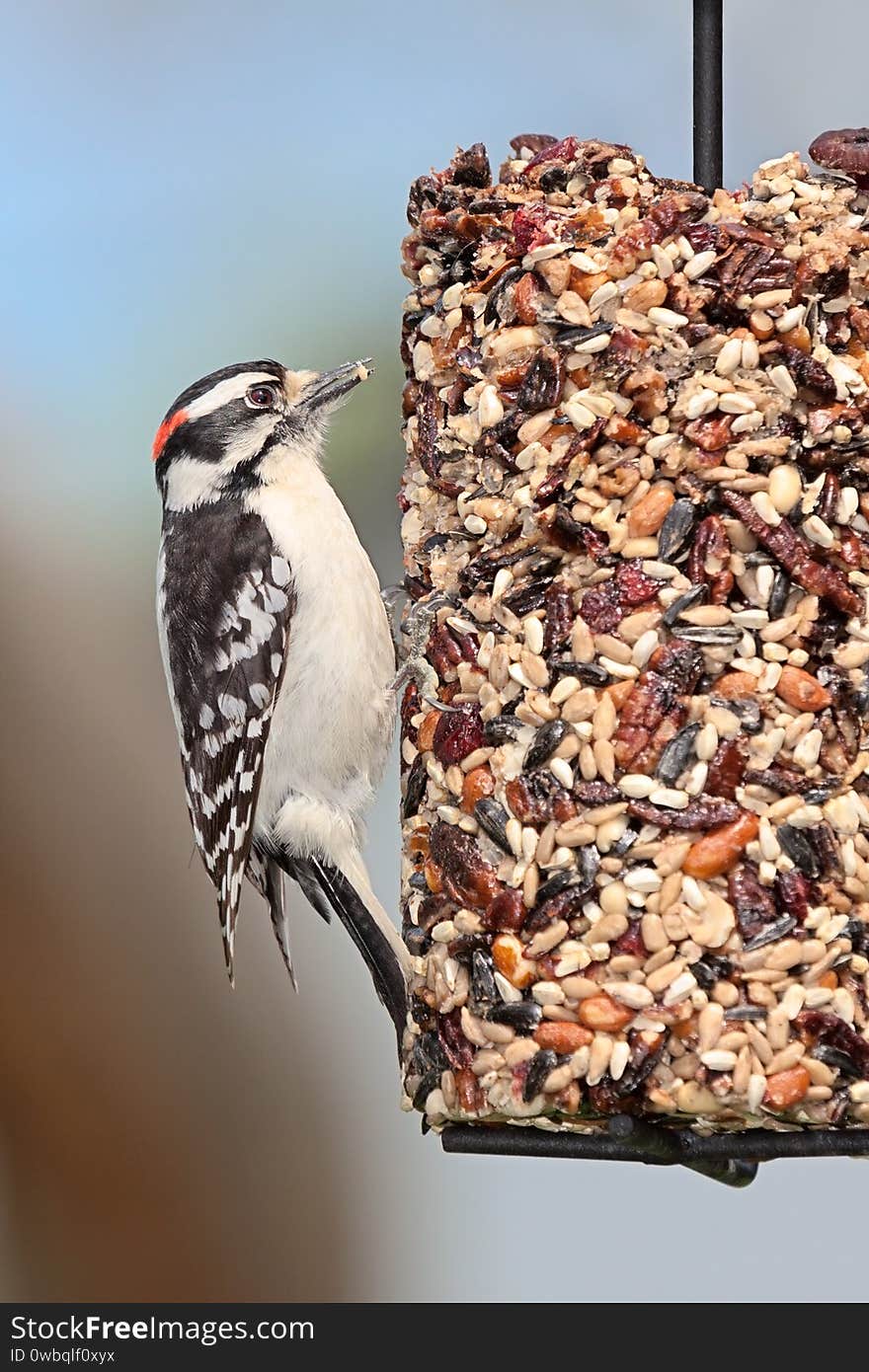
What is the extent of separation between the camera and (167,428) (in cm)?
282

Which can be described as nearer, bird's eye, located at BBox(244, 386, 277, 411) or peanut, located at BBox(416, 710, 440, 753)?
peanut, located at BBox(416, 710, 440, 753)

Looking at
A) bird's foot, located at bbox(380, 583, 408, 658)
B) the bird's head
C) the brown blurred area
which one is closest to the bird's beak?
the bird's head

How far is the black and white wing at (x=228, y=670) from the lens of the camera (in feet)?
8.52

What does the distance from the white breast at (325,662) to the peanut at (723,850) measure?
892 mm

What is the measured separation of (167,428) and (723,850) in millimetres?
1514

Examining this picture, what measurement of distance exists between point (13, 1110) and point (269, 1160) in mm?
899

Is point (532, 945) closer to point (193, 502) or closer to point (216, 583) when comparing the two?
point (216, 583)

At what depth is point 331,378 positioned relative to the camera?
2768 mm

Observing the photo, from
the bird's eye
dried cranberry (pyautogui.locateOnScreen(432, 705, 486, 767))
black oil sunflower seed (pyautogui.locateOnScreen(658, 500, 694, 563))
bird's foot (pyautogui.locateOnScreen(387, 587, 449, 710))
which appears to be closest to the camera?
black oil sunflower seed (pyautogui.locateOnScreen(658, 500, 694, 563))

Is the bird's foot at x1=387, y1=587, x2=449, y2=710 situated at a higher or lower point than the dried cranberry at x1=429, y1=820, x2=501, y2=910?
higher

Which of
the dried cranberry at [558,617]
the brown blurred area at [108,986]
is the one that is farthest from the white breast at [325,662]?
the brown blurred area at [108,986]

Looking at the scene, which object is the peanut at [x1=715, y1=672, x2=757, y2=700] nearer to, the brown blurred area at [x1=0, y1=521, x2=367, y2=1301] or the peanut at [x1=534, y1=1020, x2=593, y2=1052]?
the peanut at [x1=534, y1=1020, x2=593, y2=1052]

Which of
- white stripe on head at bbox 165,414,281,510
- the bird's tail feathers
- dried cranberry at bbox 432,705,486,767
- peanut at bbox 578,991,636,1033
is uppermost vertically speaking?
white stripe on head at bbox 165,414,281,510

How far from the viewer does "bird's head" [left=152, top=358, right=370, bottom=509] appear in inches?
107
